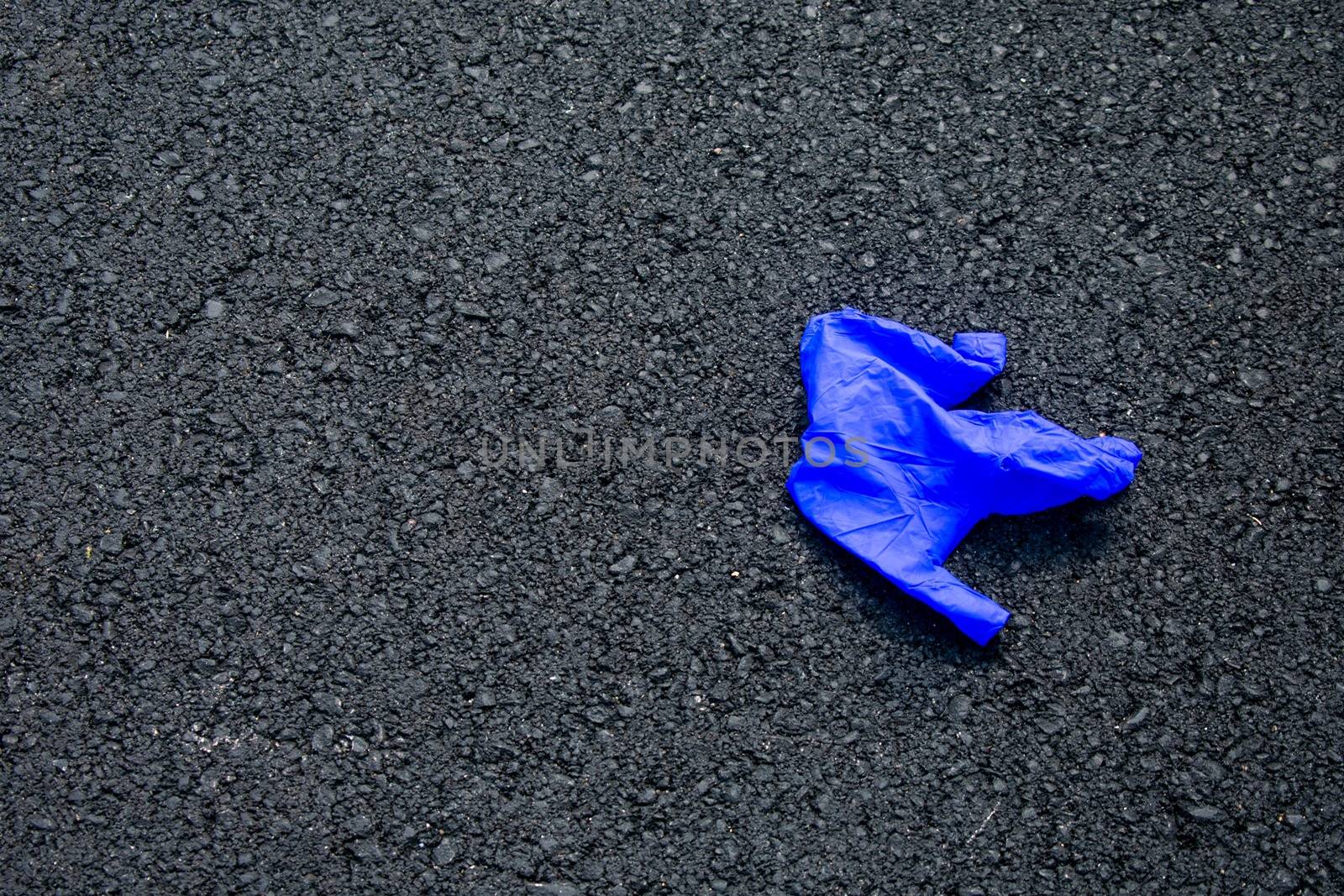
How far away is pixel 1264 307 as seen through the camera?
2.67 metres

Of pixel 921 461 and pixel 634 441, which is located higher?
pixel 921 461

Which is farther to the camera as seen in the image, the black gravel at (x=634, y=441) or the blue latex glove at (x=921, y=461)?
the blue latex glove at (x=921, y=461)

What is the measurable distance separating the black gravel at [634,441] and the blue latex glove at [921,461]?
81 millimetres

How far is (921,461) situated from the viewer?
8.00 feet

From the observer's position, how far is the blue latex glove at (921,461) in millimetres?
2373

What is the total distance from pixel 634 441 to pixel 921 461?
0.69m

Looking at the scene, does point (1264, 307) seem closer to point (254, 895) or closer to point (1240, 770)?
point (1240, 770)

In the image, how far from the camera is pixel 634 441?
253 centimetres

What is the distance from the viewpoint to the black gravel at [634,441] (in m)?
2.23

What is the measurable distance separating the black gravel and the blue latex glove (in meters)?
0.08

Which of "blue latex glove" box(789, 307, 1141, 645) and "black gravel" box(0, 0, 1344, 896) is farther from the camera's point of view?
"blue latex glove" box(789, 307, 1141, 645)

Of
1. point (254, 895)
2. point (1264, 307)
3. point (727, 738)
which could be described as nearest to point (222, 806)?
point (254, 895)

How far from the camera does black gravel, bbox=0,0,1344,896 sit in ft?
7.32

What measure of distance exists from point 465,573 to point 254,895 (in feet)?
2.61
